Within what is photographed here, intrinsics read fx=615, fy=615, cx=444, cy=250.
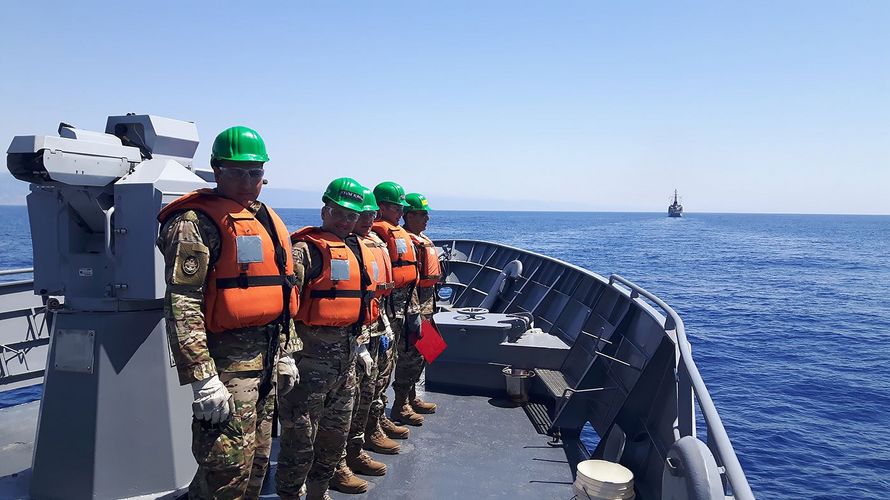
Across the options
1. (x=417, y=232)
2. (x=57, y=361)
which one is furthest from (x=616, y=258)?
(x=57, y=361)

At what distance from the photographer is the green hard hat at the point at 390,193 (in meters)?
5.91

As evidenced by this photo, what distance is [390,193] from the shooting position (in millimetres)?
5914

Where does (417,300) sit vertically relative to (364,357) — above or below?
above

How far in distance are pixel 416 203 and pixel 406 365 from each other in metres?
1.68

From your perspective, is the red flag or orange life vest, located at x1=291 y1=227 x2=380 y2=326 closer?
orange life vest, located at x1=291 y1=227 x2=380 y2=326

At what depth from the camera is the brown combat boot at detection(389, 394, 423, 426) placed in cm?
605

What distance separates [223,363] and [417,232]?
148 inches

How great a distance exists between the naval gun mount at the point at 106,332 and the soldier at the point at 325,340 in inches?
29.0

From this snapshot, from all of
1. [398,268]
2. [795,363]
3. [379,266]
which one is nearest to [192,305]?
[379,266]

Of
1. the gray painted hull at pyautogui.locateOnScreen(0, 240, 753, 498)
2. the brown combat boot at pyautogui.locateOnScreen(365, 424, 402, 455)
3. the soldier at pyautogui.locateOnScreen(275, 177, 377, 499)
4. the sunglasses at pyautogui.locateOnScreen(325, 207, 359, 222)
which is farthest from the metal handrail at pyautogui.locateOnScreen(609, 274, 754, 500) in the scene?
the brown combat boot at pyautogui.locateOnScreen(365, 424, 402, 455)

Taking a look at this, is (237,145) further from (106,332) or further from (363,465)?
(363,465)

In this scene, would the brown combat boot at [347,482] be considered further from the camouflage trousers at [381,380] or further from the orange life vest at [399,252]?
the orange life vest at [399,252]

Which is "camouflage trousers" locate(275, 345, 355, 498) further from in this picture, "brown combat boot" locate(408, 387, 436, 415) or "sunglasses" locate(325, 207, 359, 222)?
"brown combat boot" locate(408, 387, 436, 415)

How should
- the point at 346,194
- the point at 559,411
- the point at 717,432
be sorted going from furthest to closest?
the point at 559,411 < the point at 346,194 < the point at 717,432
